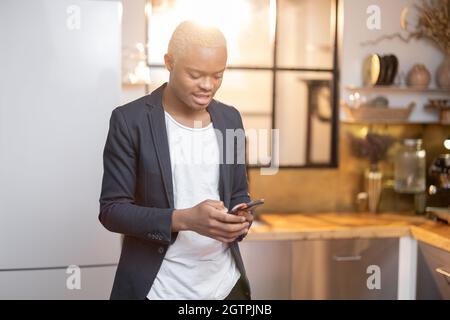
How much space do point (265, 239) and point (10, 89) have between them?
91 centimetres

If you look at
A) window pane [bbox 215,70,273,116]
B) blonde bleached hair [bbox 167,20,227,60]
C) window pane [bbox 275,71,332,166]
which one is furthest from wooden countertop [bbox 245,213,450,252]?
blonde bleached hair [bbox 167,20,227,60]

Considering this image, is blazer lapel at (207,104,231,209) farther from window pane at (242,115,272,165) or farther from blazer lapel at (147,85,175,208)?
window pane at (242,115,272,165)

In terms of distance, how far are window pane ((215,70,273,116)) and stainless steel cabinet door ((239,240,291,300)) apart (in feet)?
1.74

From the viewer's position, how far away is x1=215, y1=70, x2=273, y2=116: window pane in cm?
199

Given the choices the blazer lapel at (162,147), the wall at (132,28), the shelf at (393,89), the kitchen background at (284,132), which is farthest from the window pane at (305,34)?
the blazer lapel at (162,147)

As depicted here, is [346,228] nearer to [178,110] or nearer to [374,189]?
[374,189]

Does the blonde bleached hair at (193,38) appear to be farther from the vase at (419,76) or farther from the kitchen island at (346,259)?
the vase at (419,76)

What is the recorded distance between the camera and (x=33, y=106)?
4.97 ft

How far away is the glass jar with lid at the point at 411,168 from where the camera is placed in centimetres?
211

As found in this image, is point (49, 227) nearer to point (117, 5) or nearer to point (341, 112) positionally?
point (117, 5)

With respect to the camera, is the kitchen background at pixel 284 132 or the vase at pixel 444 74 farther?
the vase at pixel 444 74

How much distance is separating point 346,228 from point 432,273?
0.31m

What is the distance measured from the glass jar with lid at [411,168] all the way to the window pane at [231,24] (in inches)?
25.9
